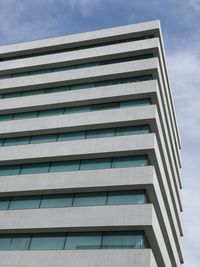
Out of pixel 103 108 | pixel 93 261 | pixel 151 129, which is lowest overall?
pixel 93 261

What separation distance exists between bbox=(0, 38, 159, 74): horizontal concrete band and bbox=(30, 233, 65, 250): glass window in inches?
622

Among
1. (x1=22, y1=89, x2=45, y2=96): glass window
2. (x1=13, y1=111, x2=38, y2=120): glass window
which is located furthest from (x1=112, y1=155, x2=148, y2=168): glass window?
(x1=22, y1=89, x2=45, y2=96): glass window

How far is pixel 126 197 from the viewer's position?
24.5m

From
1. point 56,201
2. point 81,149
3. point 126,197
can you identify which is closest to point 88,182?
point 56,201

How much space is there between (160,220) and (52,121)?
10540 millimetres

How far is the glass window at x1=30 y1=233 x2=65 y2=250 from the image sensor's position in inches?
937

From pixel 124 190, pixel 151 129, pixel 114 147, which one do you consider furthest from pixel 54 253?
pixel 151 129

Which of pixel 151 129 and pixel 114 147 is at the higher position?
pixel 151 129

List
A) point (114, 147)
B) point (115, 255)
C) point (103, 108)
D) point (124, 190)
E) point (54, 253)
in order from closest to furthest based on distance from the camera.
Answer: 1. point (115, 255)
2. point (54, 253)
3. point (124, 190)
4. point (114, 147)
5. point (103, 108)

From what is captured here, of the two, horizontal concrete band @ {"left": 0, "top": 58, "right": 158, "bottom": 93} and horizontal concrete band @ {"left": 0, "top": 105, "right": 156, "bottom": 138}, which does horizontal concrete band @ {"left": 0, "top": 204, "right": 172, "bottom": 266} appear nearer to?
horizontal concrete band @ {"left": 0, "top": 105, "right": 156, "bottom": 138}

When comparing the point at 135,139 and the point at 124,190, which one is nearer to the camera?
the point at 124,190

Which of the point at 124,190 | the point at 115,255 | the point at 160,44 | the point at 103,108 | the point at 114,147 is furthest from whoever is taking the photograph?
the point at 160,44

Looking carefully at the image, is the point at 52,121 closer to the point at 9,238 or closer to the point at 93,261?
the point at 9,238

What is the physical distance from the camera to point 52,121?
3070 cm
